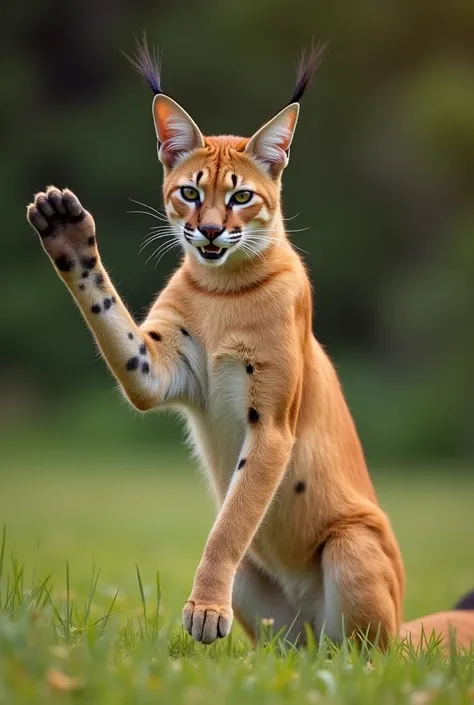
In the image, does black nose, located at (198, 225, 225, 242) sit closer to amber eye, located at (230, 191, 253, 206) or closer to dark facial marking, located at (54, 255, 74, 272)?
amber eye, located at (230, 191, 253, 206)

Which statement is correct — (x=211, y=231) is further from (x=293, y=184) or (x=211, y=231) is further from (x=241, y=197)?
(x=293, y=184)

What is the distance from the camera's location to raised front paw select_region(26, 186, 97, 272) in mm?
4051

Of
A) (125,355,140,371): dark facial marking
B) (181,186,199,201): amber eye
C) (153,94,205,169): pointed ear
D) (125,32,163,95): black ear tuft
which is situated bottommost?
(125,355,140,371): dark facial marking

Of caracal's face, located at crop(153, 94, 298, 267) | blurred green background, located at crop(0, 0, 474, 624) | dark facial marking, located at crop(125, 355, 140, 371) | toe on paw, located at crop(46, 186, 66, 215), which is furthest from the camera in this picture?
blurred green background, located at crop(0, 0, 474, 624)

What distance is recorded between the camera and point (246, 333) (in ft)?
14.5

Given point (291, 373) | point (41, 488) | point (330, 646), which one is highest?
point (291, 373)

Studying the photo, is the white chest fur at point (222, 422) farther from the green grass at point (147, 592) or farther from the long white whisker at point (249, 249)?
the green grass at point (147, 592)

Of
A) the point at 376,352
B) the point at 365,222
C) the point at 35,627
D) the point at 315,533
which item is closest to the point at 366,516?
the point at 315,533

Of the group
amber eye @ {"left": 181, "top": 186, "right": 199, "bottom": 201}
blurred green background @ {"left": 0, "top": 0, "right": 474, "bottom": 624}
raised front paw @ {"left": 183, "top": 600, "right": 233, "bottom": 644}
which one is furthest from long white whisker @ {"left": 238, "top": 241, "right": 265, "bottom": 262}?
blurred green background @ {"left": 0, "top": 0, "right": 474, "bottom": 624}

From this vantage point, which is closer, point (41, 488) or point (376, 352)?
point (41, 488)

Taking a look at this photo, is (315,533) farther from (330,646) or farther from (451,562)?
(451,562)

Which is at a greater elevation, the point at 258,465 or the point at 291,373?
the point at 291,373

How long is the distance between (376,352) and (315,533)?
1470 centimetres

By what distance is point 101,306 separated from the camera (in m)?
4.21
